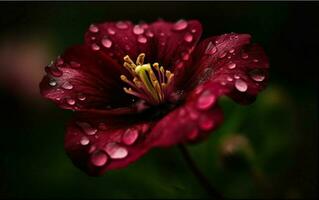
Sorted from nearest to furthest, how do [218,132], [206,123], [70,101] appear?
[206,123] < [70,101] < [218,132]

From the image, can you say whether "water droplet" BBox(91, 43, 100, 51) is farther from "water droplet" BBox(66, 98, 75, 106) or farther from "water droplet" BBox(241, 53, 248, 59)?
"water droplet" BBox(241, 53, 248, 59)

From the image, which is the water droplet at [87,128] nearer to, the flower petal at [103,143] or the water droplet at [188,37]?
the flower petal at [103,143]

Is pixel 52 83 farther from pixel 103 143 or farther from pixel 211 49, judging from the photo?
pixel 211 49

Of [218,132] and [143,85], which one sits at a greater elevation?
[143,85]

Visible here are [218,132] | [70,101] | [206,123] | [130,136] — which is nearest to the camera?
[206,123]

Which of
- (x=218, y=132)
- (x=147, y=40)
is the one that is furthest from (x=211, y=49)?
(x=218, y=132)

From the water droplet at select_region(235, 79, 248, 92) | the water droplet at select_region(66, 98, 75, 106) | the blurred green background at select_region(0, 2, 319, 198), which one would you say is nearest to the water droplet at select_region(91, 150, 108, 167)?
the water droplet at select_region(66, 98, 75, 106)
